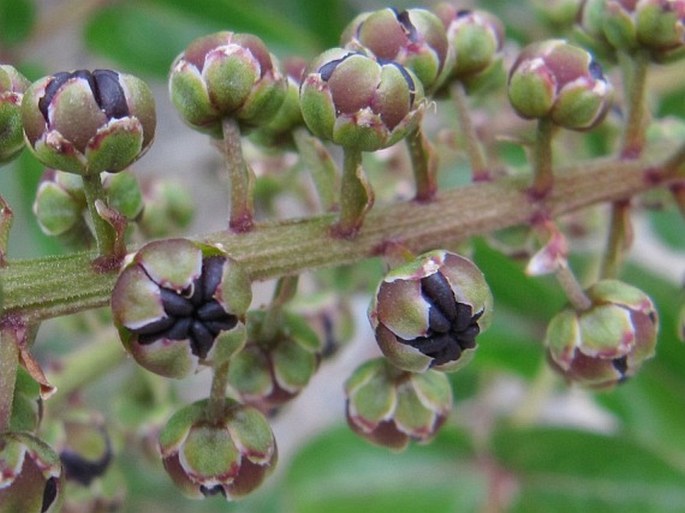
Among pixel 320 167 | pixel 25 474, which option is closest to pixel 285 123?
pixel 320 167

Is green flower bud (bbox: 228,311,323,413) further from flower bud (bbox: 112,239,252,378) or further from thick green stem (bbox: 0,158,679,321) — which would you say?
flower bud (bbox: 112,239,252,378)

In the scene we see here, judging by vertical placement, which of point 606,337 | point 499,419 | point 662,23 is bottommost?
point 499,419

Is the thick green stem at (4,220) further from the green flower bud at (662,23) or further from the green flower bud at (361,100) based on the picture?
the green flower bud at (662,23)

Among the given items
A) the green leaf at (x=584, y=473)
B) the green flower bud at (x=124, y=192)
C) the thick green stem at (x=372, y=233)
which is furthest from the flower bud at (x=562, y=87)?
the green leaf at (x=584, y=473)

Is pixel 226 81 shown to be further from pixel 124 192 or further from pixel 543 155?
pixel 543 155

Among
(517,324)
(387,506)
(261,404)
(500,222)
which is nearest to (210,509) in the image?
(387,506)

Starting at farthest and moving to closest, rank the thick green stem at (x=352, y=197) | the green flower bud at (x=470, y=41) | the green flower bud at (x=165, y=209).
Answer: the green flower bud at (x=165, y=209) → the green flower bud at (x=470, y=41) → the thick green stem at (x=352, y=197)
